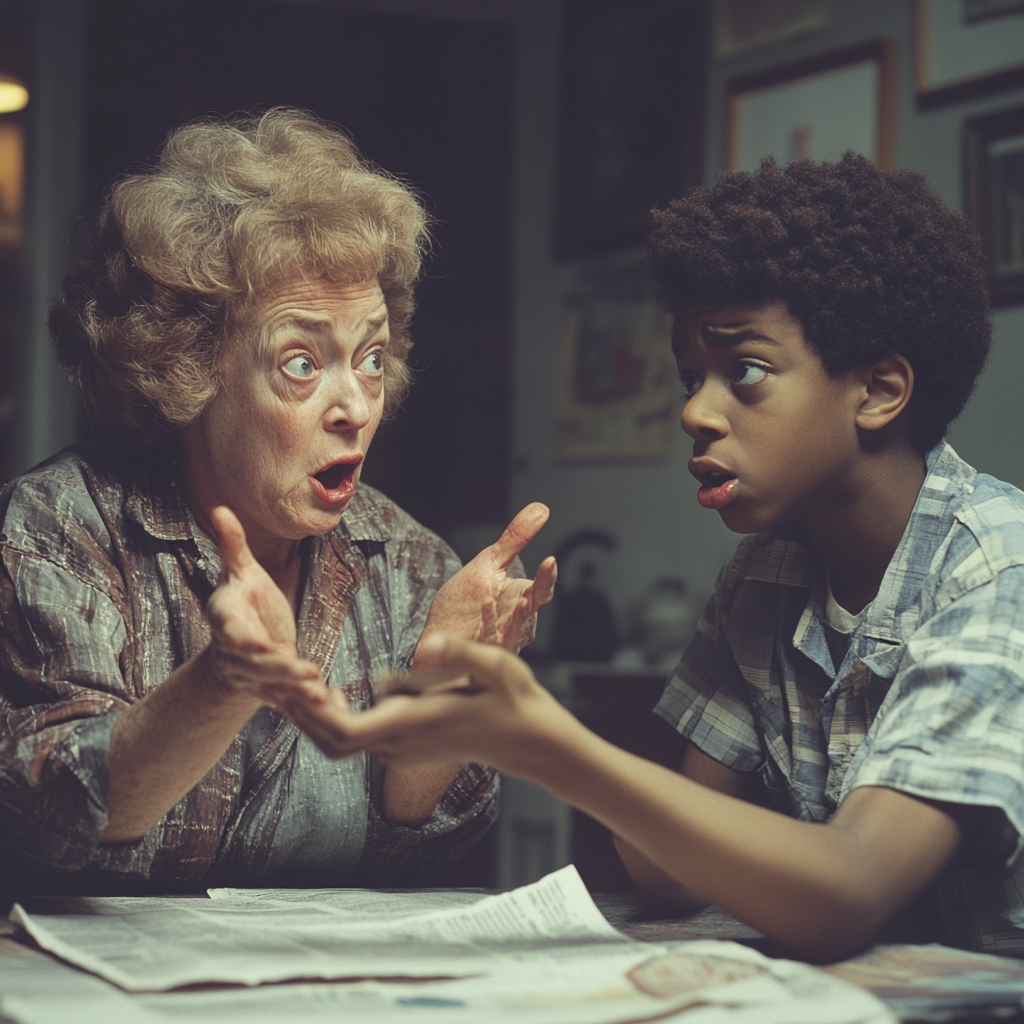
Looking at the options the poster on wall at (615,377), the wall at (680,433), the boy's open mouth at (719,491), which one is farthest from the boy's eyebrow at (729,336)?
the poster on wall at (615,377)

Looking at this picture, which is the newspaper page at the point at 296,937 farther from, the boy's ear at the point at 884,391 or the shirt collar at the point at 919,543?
the boy's ear at the point at 884,391

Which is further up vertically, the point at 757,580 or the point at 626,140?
the point at 626,140

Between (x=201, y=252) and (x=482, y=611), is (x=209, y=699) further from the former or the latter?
(x=201, y=252)

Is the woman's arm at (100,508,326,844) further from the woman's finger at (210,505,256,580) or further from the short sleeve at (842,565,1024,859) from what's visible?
the short sleeve at (842,565,1024,859)

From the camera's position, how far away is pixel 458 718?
876 millimetres

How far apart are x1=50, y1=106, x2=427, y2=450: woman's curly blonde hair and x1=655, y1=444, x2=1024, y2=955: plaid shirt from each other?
1.72ft

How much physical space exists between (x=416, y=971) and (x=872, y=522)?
0.57 m

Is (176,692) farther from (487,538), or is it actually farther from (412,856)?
(487,538)

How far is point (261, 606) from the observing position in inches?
40.9

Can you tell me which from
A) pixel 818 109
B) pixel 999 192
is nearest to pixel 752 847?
pixel 999 192

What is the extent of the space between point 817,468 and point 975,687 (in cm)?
25

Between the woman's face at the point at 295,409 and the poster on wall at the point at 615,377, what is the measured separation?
1.88 meters

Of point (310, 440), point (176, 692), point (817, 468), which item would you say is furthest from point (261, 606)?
point (817, 468)

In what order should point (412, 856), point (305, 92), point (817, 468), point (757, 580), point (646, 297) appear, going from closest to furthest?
point (817, 468) → point (757, 580) → point (412, 856) → point (646, 297) → point (305, 92)
